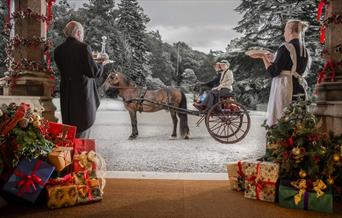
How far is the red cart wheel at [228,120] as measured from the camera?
379 centimetres

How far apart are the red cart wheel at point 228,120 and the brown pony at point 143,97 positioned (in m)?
0.30

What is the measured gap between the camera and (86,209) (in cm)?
283

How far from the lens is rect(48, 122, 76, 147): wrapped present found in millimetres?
3328

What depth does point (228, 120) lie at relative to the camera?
150 inches

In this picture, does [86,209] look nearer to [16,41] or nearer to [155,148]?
[155,148]

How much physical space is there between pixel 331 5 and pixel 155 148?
2.50 m

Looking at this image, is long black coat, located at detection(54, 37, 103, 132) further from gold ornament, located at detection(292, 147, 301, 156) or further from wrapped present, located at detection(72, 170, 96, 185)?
gold ornament, located at detection(292, 147, 301, 156)

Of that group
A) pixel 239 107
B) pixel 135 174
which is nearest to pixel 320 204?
pixel 239 107

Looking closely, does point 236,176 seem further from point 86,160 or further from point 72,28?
point 72,28

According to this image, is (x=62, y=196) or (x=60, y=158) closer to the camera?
(x=62, y=196)

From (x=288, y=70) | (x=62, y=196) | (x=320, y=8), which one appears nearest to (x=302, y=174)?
(x=288, y=70)

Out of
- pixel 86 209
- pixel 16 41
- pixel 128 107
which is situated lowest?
pixel 86 209

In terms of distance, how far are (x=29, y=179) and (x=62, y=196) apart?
12.1 inches

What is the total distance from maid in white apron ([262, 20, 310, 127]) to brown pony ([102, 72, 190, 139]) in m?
0.97
